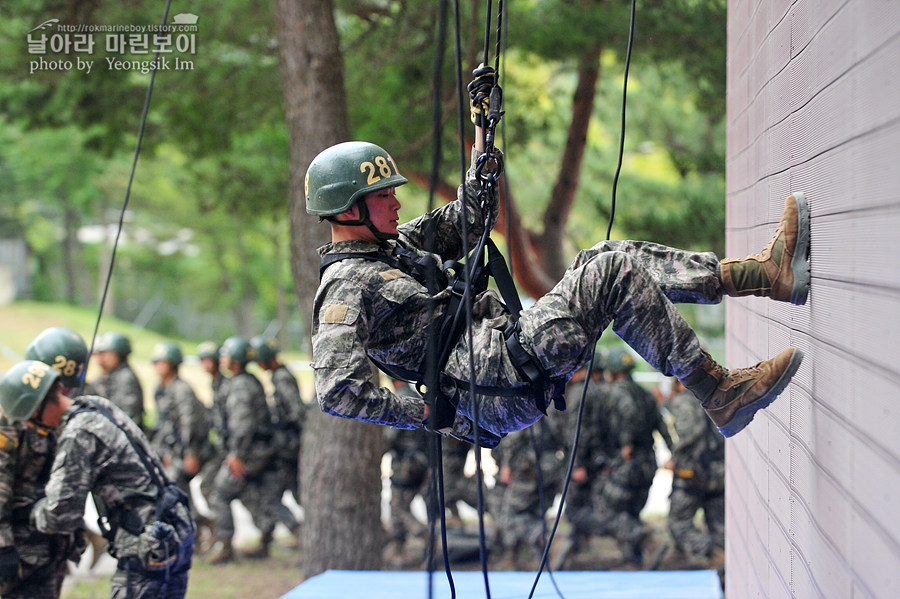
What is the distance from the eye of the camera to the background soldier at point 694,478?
9.42 metres

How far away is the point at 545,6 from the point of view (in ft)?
33.8

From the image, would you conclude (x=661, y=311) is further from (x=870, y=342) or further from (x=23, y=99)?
(x=23, y=99)

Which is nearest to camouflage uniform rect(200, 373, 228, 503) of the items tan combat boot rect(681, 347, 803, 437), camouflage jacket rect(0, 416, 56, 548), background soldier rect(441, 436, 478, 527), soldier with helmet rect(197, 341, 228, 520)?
soldier with helmet rect(197, 341, 228, 520)

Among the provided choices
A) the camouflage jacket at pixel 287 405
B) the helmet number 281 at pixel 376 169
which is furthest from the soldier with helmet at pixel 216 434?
the helmet number 281 at pixel 376 169

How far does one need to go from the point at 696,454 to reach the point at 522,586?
381 cm

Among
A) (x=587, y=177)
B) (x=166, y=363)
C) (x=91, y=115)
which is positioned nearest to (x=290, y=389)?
(x=166, y=363)

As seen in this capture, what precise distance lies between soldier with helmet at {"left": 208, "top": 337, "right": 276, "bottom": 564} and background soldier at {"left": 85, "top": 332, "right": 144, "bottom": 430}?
991mm

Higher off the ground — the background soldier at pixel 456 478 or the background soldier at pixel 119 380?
the background soldier at pixel 119 380

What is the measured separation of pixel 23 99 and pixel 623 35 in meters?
7.28

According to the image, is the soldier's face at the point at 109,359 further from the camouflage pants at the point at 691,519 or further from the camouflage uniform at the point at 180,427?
the camouflage pants at the point at 691,519

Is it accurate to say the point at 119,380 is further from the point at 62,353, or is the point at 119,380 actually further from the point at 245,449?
the point at 62,353

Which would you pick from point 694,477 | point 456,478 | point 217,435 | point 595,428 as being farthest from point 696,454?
point 217,435

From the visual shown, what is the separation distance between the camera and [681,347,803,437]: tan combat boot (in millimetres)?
3453

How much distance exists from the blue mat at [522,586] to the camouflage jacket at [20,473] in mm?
1723
